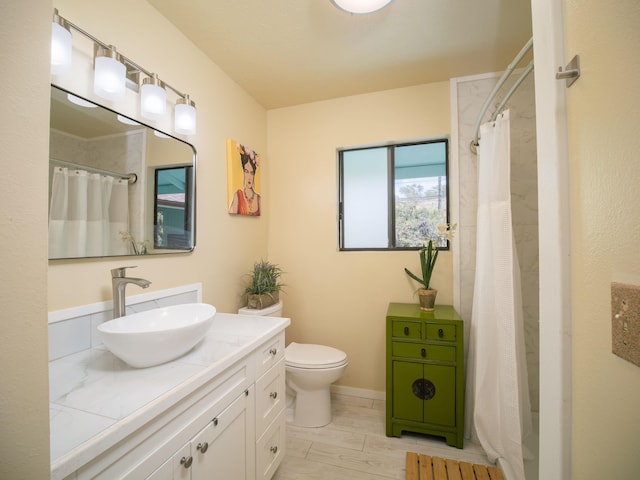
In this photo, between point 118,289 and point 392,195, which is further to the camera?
point 392,195

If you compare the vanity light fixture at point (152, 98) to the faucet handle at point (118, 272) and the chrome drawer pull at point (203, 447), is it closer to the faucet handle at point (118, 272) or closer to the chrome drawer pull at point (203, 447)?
the faucet handle at point (118, 272)

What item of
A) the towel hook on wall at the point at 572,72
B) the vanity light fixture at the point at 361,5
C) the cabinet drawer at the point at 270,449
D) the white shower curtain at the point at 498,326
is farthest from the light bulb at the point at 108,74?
the white shower curtain at the point at 498,326

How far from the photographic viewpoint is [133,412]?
0.67 m

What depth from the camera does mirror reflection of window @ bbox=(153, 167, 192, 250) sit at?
4.70ft

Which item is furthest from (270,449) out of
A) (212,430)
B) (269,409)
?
(212,430)

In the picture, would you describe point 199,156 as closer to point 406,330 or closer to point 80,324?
point 80,324

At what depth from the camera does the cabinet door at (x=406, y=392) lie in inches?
69.8

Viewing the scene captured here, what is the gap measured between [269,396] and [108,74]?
5.21 ft

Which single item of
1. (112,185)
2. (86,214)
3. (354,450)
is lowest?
(354,450)

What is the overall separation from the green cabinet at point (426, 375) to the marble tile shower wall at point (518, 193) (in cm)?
42

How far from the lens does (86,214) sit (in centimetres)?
112

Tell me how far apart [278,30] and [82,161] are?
1257 mm

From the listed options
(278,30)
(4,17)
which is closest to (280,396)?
(4,17)

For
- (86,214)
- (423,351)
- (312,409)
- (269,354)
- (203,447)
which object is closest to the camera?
(203,447)
